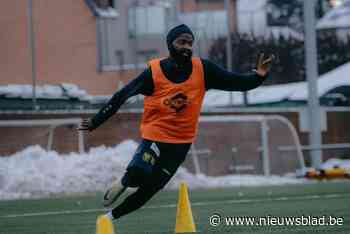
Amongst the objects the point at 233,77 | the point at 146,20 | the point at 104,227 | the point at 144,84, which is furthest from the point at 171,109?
the point at 146,20

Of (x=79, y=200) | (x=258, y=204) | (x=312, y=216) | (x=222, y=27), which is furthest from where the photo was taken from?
(x=222, y=27)

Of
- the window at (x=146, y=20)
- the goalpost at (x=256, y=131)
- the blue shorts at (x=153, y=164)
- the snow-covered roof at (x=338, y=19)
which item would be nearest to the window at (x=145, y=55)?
the window at (x=146, y=20)

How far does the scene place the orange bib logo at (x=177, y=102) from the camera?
11.5 meters

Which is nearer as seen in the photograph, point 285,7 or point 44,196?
point 44,196

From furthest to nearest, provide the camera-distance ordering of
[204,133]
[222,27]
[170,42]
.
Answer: [222,27] < [204,133] < [170,42]

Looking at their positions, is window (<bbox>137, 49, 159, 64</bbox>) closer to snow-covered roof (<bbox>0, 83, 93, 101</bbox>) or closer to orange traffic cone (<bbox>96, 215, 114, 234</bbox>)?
snow-covered roof (<bbox>0, 83, 93, 101</bbox>)

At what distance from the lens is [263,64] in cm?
1180

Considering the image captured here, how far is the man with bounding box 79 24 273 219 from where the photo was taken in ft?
37.3

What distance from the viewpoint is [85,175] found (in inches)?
909

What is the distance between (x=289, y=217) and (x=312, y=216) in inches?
10.1

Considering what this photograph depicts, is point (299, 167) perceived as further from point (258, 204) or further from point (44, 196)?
point (258, 204)

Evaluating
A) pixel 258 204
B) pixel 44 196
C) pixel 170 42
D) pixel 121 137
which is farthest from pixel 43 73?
pixel 170 42

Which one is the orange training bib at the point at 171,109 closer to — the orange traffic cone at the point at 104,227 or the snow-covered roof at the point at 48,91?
the orange traffic cone at the point at 104,227

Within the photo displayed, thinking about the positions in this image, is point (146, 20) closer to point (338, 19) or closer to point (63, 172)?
point (338, 19)
